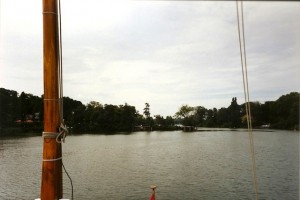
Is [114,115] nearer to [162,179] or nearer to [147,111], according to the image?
[147,111]

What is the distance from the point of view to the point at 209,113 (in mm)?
176875

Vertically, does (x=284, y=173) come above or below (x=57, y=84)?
below

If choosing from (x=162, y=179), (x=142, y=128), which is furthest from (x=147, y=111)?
(x=162, y=179)

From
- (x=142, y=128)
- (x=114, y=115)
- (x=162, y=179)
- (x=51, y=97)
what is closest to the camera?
(x=51, y=97)

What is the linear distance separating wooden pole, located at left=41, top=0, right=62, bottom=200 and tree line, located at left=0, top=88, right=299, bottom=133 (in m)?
88.7

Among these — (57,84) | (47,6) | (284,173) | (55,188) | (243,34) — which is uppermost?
(47,6)

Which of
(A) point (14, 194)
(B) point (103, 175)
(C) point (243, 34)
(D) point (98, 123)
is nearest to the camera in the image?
(C) point (243, 34)

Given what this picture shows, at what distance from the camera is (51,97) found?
9.49 ft

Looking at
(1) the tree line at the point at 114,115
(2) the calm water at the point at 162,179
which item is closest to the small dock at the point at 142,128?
(1) the tree line at the point at 114,115

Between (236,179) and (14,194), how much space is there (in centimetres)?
1831

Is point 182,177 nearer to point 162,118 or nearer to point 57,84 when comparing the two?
point 57,84

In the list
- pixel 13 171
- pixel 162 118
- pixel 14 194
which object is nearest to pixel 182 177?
pixel 14 194

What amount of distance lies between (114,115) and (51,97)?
402 ft

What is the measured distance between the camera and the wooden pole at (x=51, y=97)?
2.86 m
